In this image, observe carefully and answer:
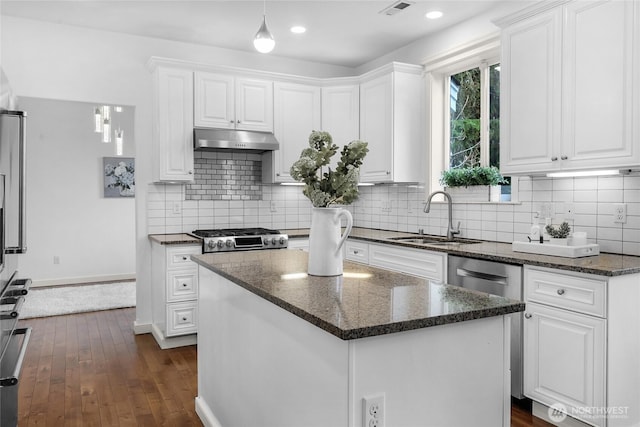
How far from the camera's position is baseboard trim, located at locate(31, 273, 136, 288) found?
6.59 m

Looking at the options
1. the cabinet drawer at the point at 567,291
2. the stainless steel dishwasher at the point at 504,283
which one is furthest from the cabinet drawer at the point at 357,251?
the cabinet drawer at the point at 567,291

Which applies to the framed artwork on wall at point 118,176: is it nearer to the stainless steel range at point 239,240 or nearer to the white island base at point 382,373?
the stainless steel range at point 239,240

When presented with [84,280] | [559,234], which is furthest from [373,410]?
[84,280]

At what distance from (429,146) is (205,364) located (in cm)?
275

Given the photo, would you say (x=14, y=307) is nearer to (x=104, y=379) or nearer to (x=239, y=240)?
(x=104, y=379)

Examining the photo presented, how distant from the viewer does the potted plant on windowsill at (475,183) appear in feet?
12.3

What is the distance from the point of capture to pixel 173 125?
419cm

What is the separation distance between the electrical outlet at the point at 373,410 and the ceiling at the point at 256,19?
3089mm

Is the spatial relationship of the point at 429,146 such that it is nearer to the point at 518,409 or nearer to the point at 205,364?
the point at 518,409

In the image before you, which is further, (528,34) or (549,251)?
(528,34)

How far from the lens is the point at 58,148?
22.0 ft

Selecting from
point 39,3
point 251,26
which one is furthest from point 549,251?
point 39,3

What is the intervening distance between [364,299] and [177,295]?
2727mm

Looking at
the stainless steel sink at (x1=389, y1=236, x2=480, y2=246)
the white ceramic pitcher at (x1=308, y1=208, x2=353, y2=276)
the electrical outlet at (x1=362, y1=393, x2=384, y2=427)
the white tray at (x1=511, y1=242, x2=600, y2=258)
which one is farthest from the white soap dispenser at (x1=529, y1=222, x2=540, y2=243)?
the electrical outlet at (x1=362, y1=393, x2=384, y2=427)
